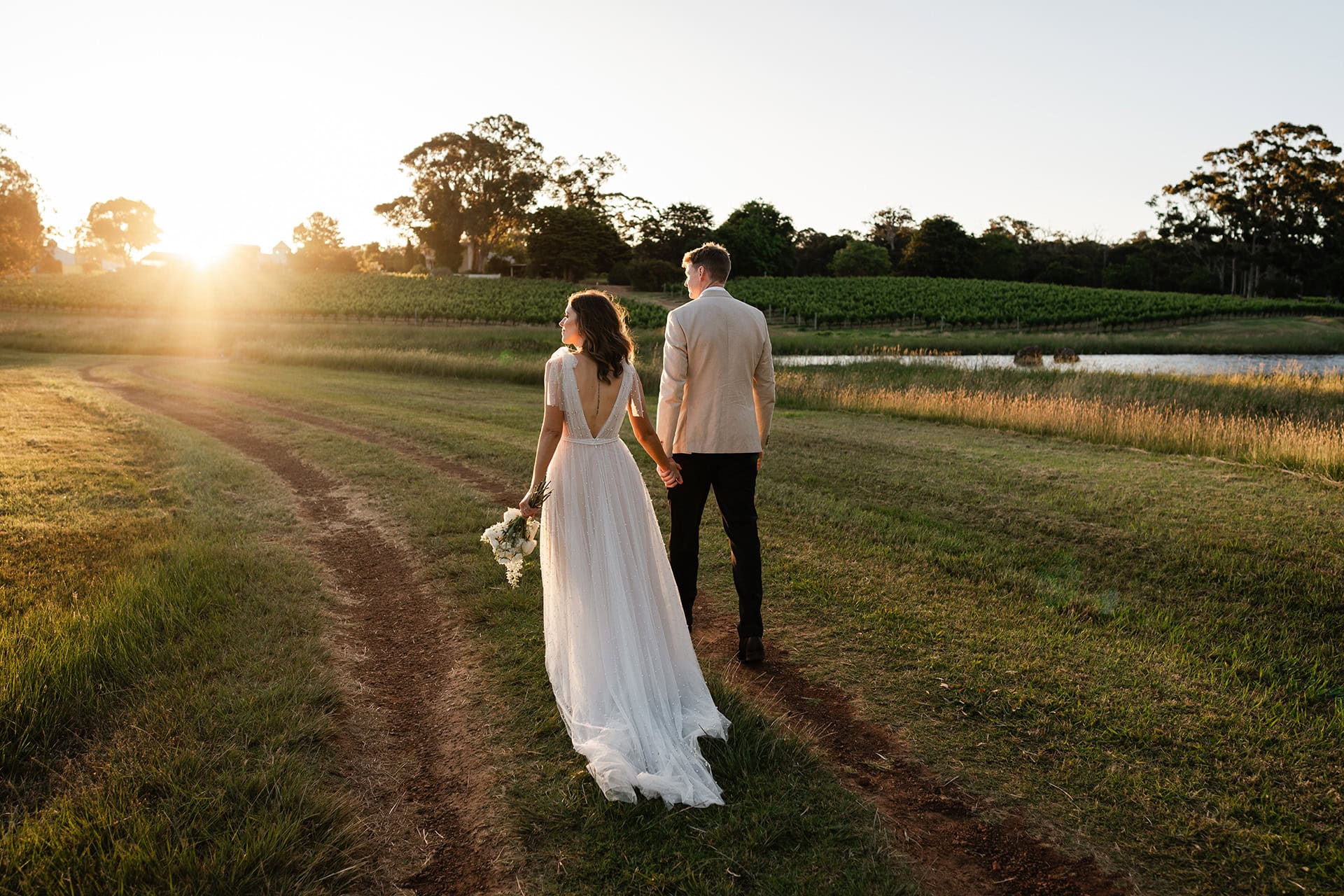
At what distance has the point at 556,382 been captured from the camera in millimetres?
4496

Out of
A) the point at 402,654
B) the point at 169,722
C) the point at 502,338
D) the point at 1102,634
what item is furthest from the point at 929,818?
the point at 502,338

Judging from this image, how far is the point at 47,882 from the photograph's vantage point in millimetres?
2992

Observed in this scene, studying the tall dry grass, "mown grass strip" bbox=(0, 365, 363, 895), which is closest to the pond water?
the tall dry grass

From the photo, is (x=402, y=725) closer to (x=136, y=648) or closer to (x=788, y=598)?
(x=136, y=648)

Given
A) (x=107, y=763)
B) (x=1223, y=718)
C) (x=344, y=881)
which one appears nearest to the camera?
(x=344, y=881)

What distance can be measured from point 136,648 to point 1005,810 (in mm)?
5040

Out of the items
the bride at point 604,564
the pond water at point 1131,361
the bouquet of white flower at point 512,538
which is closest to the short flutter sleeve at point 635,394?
the bride at point 604,564

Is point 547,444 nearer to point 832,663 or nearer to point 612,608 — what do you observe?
point 612,608

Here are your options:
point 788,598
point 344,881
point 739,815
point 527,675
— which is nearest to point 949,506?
point 788,598

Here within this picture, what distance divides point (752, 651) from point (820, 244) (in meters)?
108

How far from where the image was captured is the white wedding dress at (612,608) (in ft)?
13.4

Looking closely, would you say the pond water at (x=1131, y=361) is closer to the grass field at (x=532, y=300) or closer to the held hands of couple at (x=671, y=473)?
the grass field at (x=532, y=300)

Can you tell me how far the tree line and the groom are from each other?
76490mm

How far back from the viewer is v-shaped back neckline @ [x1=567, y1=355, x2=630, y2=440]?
449 cm
